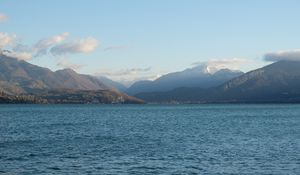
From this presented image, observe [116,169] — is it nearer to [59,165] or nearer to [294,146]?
[59,165]

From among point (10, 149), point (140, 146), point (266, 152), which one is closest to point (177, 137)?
point (140, 146)

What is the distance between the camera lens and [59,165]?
58844 millimetres

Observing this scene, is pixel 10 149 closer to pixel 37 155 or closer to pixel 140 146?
pixel 37 155

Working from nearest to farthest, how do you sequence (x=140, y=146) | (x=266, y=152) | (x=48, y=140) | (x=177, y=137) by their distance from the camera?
(x=266, y=152)
(x=140, y=146)
(x=48, y=140)
(x=177, y=137)

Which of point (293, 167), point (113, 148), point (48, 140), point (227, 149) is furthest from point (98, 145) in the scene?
point (293, 167)

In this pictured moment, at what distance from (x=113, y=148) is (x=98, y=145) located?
5131 mm

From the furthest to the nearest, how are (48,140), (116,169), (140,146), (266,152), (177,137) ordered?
1. (177,137)
2. (48,140)
3. (140,146)
4. (266,152)
5. (116,169)

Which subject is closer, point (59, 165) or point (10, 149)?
point (59, 165)

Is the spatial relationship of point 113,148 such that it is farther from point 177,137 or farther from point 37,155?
point 177,137

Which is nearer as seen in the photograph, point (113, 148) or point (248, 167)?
point (248, 167)

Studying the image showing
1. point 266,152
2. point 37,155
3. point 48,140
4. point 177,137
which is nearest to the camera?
point 37,155

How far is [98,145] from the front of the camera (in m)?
80.3

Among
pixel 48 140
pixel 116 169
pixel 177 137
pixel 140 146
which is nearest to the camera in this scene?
pixel 116 169

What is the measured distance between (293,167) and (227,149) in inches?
693
